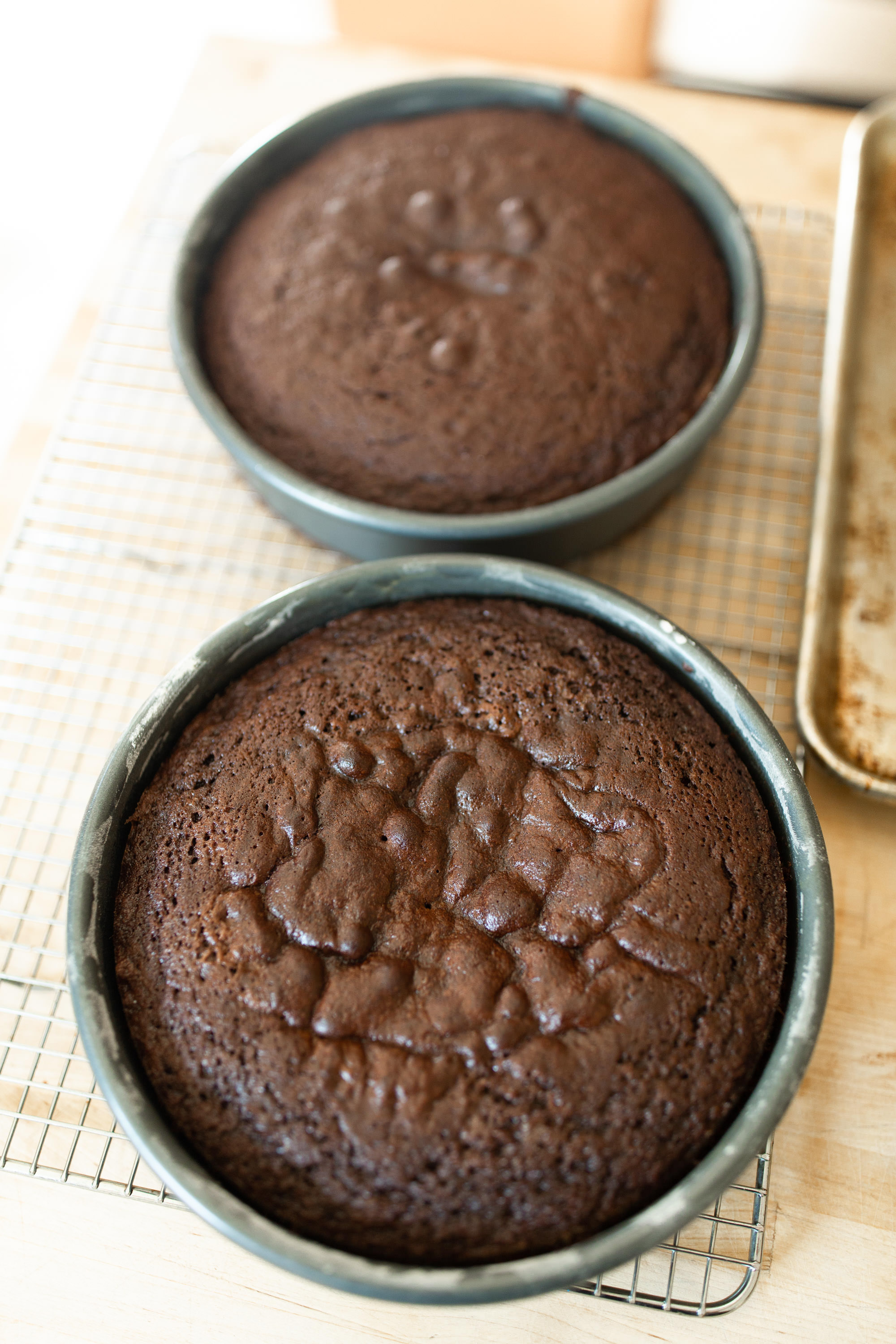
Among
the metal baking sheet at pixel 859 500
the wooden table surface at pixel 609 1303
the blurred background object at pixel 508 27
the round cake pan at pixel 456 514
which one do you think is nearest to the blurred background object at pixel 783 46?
the blurred background object at pixel 508 27

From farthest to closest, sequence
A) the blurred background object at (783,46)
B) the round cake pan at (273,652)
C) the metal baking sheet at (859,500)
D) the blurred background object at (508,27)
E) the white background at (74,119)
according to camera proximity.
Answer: the white background at (74,119)
the blurred background object at (783,46)
the blurred background object at (508,27)
the metal baking sheet at (859,500)
the round cake pan at (273,652)

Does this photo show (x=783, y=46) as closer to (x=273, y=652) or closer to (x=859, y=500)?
(x=859, y=500)

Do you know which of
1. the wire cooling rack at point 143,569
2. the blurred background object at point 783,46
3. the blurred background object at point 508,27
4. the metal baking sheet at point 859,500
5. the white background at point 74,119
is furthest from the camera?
the white background at point 74,119

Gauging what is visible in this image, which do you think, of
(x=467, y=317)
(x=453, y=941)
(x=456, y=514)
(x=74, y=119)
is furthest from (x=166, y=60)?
(x=453, y=941)

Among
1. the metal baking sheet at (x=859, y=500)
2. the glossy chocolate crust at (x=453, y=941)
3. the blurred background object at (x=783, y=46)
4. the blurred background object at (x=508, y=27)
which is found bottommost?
the glossy chocolate crust at (x=453, y=941)

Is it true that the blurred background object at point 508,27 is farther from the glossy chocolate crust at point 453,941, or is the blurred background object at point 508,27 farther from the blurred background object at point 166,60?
the glossy chocolate crust at point 453,941

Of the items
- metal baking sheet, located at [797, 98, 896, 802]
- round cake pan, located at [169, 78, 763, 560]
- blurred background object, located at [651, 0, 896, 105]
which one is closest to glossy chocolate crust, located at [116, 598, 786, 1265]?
round cake pan, located at [169, 78, 763, 560]
